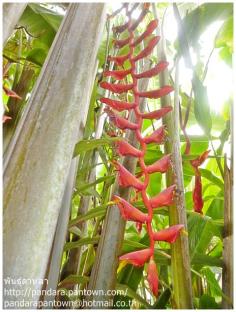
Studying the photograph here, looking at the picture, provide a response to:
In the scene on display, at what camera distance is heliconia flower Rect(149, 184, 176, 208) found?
1.60 ft

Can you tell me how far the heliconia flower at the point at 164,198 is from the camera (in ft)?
1.60

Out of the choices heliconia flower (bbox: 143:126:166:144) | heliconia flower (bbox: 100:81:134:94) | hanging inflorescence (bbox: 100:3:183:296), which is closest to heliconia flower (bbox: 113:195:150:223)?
hanging inflorescence (bbox: 100:3:183:296)

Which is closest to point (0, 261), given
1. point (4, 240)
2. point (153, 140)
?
point (4, 240)

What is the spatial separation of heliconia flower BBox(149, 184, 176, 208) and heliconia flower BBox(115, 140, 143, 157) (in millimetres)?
66

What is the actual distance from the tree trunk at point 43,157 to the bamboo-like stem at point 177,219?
178 millimetres

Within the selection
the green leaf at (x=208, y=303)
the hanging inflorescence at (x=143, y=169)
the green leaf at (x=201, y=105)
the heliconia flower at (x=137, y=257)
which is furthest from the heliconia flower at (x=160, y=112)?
the green leaf at (x=208, y=303)

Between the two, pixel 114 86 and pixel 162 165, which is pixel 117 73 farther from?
pixel 162 165

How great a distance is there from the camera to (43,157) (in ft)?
1.16

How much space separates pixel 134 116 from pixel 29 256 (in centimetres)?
33

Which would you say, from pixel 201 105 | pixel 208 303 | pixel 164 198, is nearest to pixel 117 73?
pixel 201 105

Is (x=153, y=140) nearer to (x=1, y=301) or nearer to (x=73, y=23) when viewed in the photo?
(x=73, y=23)

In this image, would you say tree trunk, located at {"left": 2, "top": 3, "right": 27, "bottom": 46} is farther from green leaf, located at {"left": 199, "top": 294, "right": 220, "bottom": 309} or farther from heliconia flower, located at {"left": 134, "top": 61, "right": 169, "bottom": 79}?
green leaf, located at {"left": 199, "top": 294, "right": 220, "bottom": 309}

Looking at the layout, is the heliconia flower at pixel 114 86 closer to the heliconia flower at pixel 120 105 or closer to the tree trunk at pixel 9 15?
the heliconia flower at pixel 120 105

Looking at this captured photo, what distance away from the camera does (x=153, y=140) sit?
1.77 feet
